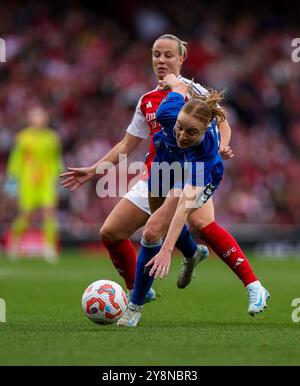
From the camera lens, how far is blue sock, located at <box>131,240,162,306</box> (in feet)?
23.2

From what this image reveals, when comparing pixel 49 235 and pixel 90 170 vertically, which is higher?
pixel 49 235

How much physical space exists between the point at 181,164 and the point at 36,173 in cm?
976

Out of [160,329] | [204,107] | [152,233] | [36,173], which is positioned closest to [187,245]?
[152,233]

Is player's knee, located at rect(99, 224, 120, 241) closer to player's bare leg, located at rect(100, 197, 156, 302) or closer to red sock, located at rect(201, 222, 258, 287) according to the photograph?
player's bare leg, located at rect(100, 197, 156, 302)

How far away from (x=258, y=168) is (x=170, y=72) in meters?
11.5

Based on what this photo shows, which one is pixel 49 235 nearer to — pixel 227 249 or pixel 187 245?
pixel 187 245

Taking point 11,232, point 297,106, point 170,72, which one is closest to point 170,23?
point 297,106

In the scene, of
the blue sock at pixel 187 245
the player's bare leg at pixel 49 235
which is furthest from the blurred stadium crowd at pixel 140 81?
the blue sock at pixel 187 245

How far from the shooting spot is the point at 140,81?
19.7 metres

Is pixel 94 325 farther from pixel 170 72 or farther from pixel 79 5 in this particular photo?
pixel 79 5

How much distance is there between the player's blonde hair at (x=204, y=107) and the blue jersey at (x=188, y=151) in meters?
0.13

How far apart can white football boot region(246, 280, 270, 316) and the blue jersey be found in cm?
83

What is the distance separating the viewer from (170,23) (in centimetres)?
2133

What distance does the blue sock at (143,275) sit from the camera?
23.2 ft
